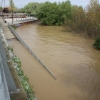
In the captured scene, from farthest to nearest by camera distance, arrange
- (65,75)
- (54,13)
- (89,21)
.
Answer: (54,13), (89,21), (65,75)

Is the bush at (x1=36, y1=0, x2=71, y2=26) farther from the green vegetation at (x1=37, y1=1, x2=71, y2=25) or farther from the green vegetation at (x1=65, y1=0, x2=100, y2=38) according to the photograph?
the green vegetation at (x1=65, y1=0, x2=100, y2=38)

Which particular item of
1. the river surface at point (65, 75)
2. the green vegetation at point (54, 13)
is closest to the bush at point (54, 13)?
the green vegetation at point (54, 13)

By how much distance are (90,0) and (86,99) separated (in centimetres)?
1569

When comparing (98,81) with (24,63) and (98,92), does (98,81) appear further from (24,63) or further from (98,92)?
(24,63)

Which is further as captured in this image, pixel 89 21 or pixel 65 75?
pixel 89 21

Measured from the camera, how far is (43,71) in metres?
9.09

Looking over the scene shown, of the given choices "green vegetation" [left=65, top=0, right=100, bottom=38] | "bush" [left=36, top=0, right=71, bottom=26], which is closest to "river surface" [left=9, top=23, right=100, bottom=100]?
"green vegetation" [left=65, top=0, right=100, bottom=38]

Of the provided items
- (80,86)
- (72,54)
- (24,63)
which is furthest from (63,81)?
(72,54)

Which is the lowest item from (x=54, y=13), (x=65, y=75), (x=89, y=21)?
(x=65, y=75)

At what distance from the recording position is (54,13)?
33.0m

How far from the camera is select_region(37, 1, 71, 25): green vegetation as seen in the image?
105ft

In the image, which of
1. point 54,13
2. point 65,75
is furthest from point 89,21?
point 54,13

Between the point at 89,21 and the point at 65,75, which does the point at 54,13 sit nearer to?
the point at 89,21

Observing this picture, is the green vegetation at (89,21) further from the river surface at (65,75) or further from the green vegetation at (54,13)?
the green vegetation at (54,13)
